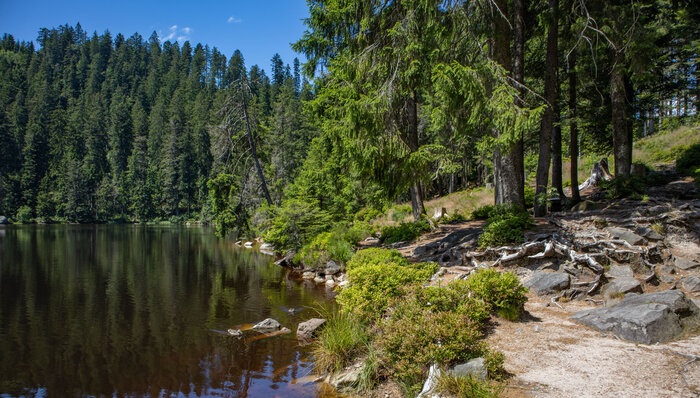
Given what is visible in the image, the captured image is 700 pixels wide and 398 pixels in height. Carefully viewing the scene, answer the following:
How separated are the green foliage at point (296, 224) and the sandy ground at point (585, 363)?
1541 cm

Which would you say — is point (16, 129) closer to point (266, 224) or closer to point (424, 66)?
point (266, 224)

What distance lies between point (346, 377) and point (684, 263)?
7.78 meters

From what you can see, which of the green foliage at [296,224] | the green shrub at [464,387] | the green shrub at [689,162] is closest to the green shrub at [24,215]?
the green foliage at [296,224]

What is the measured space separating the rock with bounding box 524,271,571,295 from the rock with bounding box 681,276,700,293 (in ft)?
6.74

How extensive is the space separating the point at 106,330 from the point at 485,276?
1008cm

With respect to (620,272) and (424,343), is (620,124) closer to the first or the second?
(620,272)

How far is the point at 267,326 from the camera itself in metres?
10.3

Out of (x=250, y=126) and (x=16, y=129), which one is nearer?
(x=250, y=126)

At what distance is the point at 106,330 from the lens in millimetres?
10703

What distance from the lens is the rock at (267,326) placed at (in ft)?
33.6

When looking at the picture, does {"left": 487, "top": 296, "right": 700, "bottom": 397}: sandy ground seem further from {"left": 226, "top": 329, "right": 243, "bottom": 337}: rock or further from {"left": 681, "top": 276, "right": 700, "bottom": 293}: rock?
{"left": 226, "top": 329, "right": 243, "bottom": 337}: rock

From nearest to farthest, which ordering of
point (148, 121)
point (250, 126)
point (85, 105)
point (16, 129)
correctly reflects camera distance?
point (250, 126) → point (16, 129) → point (148, 121) → point (85, 105)

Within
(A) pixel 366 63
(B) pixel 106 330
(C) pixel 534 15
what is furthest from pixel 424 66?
(B) pixel 106 330

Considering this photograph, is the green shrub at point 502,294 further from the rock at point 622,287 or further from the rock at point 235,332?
the rock at point 235,332
